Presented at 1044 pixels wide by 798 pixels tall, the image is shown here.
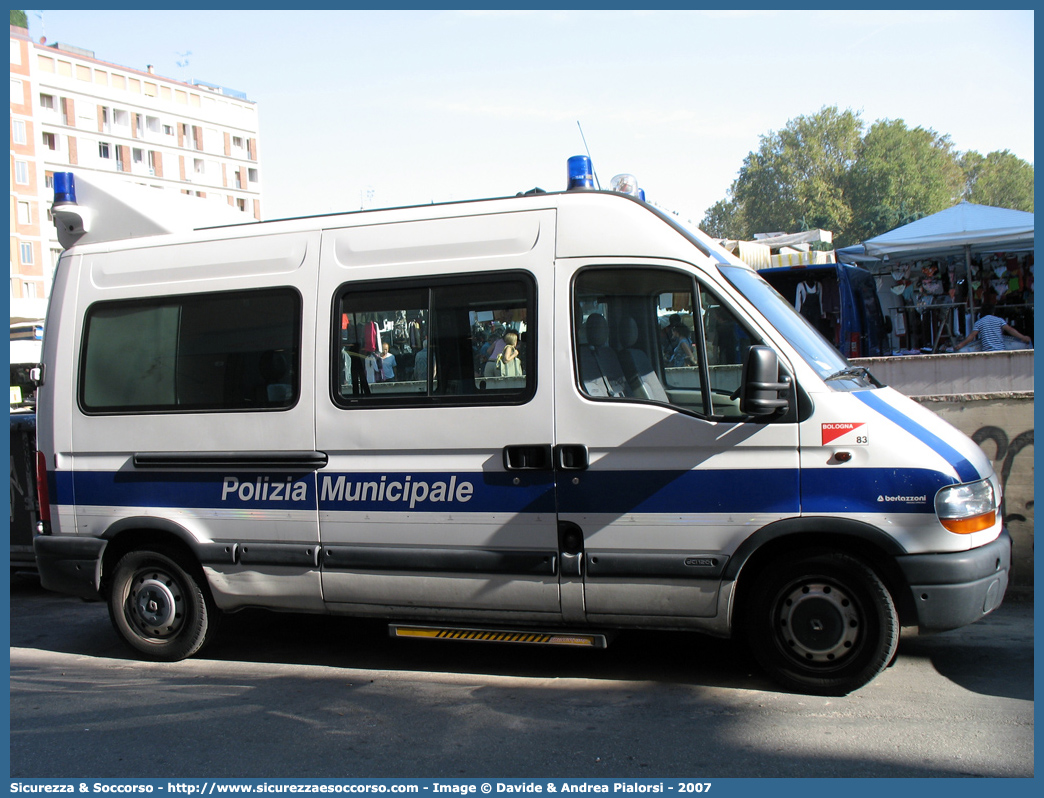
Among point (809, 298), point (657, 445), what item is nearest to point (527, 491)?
point (657, 445)

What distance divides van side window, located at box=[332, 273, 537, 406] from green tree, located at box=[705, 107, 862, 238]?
78743mm

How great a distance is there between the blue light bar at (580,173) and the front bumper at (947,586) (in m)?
2.69

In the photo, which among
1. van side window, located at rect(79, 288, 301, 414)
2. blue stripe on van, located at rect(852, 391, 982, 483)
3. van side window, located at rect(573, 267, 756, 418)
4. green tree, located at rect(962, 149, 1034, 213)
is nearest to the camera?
blue stripe on van, located at rect(852, 391, 982, 483)

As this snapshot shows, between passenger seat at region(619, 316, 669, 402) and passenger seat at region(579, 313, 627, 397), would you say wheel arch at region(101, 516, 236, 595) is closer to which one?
passenger seat at region(579, 313, 627, 397)

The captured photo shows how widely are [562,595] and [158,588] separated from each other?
8.98ft

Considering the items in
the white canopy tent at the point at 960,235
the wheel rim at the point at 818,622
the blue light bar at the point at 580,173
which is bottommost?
the wheel rim at the point at 818,622

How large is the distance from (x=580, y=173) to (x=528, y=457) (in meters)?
1.73

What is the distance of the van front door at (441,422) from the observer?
5.05m

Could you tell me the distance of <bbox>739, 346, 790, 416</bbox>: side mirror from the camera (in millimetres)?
4449

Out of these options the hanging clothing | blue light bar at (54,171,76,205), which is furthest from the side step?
the hanging clothing

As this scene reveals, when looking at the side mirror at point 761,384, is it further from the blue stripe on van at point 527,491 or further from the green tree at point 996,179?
the green tree at point 996,179

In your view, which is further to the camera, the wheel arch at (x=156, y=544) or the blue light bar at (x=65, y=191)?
the blue light bar at (x=65, y=191)

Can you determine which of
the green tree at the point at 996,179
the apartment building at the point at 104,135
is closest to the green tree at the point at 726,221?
the green tree at the point at 996,179

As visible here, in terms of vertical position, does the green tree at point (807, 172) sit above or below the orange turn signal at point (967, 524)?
above
